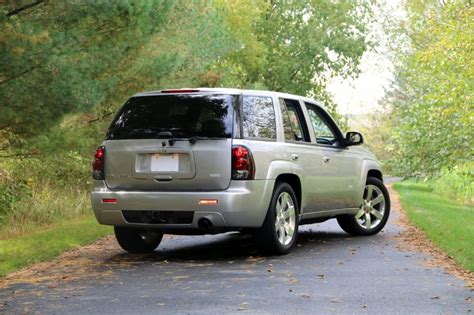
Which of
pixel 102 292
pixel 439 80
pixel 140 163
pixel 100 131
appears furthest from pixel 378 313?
pixel 439 80

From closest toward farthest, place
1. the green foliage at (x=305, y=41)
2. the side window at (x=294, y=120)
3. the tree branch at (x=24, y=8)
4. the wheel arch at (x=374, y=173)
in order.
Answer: the side window at (x=294, y=120) → the tree branch at (x=24, y=8) → the wheel arch at (x=374, y=173) → the green foliage at (x=305, y=41)

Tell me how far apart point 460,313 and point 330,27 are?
42.0 metres

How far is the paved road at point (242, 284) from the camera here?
7.16 metres

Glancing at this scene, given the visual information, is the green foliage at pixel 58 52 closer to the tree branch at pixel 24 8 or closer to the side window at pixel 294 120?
the tree branch at pixel 24 8

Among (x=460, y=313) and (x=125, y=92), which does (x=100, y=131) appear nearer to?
(x=125, y=92)

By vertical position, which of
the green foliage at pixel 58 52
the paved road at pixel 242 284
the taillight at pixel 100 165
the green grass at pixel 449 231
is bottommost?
the green grass at pixel 449 231

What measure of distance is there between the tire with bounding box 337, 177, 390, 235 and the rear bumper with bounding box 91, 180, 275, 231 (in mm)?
3311

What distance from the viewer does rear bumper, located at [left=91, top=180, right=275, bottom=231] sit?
9766 mm

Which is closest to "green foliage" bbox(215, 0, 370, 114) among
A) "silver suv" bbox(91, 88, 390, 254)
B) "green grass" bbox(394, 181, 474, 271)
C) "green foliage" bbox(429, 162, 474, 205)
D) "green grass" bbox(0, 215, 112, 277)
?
"green foliage" bbox(429, 162, 474, 205)

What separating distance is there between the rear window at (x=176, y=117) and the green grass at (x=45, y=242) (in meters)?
1.74

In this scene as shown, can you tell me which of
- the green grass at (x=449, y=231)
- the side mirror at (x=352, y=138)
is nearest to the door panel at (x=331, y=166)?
the side mirror at (x=352, y=138)

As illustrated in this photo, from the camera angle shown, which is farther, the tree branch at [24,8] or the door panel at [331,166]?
the tree branch at [24,8]

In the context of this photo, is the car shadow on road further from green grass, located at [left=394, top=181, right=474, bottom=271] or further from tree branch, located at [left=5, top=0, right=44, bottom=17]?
tree branch, located at [left=5, top=0, right=44, bottom=17]

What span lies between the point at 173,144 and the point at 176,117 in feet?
1.41
